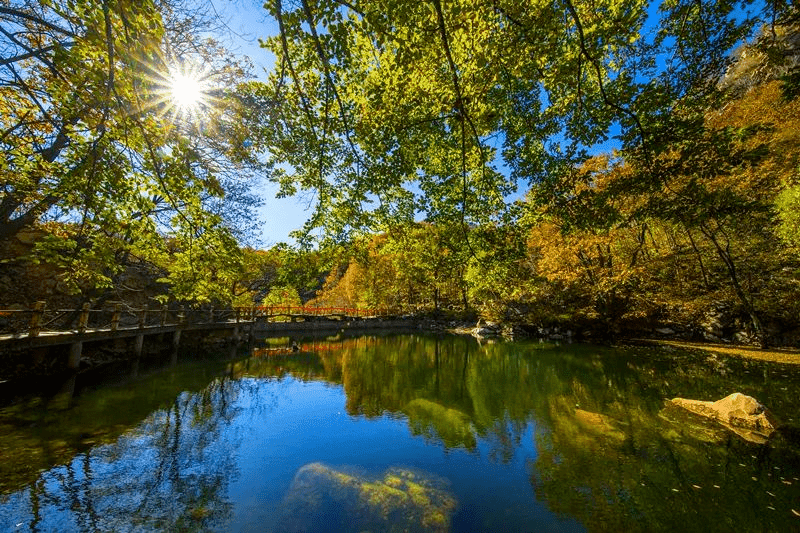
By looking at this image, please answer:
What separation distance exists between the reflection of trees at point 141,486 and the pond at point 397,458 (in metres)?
0.03

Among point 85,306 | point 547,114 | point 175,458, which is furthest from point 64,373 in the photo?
point 547,114

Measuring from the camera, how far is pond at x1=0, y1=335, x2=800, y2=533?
15.2 feet

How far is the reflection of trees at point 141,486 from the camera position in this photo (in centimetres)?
442

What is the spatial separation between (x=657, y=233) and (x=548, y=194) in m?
21.1

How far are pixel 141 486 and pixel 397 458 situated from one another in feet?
14.4

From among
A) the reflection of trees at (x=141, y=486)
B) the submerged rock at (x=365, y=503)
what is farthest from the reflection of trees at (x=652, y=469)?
the reflection of trees at (x=141, y=486)

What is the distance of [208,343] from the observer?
67.2ft

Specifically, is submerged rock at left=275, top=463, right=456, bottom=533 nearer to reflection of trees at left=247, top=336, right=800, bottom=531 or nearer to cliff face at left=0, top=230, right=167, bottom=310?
reflection of trees at left=247, top=336, right=800, bottom=531

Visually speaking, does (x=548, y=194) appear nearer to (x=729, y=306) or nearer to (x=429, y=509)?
(x=429, y=509)

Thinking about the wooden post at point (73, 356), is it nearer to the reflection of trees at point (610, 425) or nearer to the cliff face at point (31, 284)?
the cliff face at point (31, 284)

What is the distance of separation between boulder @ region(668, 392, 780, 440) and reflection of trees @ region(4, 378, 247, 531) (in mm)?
10647

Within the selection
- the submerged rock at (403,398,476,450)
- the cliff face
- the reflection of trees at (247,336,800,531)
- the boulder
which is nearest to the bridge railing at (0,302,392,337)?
the cliff face

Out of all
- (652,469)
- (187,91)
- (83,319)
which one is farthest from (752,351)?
(83,319)

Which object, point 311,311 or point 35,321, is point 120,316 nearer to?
point 35,321
